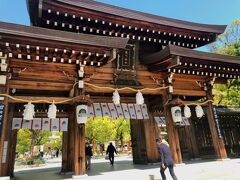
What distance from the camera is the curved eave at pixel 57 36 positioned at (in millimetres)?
6371

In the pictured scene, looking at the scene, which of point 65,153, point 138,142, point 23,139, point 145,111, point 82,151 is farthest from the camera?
point 23,139

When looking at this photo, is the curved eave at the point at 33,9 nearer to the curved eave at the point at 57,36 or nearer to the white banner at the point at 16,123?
the curved eave at the point at 57,36

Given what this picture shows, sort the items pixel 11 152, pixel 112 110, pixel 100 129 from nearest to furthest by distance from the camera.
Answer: pixel 11 152 → pixel 112 110 → pixel 100 129

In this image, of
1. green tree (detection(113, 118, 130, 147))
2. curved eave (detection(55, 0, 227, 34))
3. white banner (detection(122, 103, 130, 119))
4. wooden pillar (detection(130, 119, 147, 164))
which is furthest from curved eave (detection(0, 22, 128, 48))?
green tree (detection(113, 118, 130, 147))

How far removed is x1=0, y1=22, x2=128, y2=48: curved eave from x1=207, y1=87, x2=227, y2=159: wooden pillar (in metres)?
5.87

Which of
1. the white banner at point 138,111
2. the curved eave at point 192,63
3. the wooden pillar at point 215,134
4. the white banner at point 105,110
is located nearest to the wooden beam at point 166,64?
the curved eave at point 192,63

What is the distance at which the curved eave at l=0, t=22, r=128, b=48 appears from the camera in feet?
20.9

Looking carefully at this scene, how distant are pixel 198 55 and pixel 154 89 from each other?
92.8 inches

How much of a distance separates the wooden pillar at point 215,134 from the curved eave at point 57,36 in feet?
19.3

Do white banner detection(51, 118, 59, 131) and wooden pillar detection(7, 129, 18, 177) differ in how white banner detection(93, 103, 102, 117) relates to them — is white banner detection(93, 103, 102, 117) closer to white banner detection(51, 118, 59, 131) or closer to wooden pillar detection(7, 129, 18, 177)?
white banner detection(51, 118, 59, 131)

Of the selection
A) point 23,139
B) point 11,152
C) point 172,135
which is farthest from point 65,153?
point 23,139

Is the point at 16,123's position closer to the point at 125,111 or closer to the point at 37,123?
the point at 37,123

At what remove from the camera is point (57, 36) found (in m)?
6.88

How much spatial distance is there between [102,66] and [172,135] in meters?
4.22
